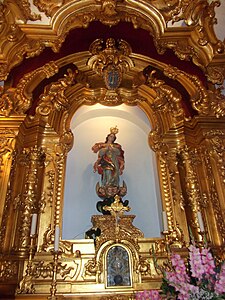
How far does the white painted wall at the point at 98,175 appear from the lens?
4.80m

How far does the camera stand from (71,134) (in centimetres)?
479

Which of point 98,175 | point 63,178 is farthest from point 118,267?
point 98,175

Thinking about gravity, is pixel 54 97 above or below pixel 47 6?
below

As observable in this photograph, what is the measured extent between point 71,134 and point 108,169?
81 centimetres

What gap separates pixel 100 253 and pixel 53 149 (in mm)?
1724

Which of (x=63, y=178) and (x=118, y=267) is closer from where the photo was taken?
(x=118, y=267)

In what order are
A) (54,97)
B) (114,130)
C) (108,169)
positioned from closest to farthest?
(108,169)
(54,97)
(114,130)

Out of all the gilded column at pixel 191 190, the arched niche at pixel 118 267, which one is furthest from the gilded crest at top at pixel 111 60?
the arched niche at pixel 118 267

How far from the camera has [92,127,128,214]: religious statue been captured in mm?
4441

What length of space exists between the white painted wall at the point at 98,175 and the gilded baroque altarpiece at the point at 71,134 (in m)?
0.36

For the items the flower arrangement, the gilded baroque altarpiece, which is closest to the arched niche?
the gilded baroque altarpiece

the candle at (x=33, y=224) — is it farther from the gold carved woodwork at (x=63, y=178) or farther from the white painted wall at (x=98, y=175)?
the white painted wall at (x=98, y=175)

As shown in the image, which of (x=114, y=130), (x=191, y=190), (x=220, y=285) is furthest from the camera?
(x=114, y=130)

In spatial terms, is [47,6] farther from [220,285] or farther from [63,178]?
[220,285]
